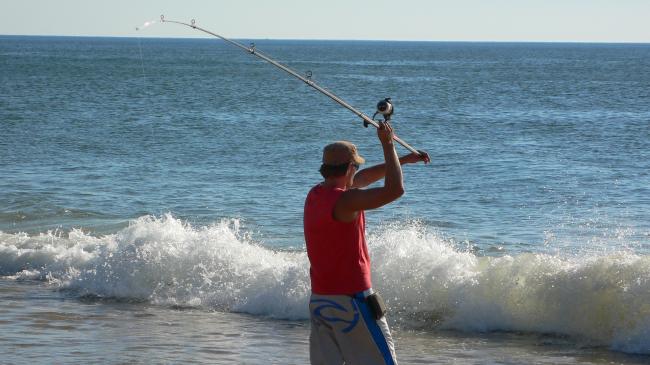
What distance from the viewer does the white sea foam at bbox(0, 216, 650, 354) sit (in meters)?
8.71

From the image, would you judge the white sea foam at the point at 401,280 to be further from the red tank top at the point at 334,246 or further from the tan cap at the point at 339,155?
the tan cap at the point at 339,155

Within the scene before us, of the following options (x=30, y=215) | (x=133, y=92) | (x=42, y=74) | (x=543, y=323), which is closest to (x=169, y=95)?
(x=133, y=92)

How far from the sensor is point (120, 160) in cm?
2097

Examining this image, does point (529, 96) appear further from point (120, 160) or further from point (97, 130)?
point (120, 160)

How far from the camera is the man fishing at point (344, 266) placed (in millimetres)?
4422

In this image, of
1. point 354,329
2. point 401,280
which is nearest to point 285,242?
point 401,280

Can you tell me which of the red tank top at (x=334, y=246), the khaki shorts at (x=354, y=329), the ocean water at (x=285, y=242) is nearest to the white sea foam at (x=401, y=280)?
the ocean water at (x=285, y=242)

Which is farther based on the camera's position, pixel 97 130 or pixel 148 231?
pixel 97 130

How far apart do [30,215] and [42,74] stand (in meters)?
47.4

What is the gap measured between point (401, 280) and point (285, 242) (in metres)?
3.10

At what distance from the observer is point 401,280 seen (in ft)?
31.4

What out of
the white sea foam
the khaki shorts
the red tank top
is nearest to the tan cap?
the red tank top

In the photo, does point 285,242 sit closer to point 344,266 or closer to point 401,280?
point 401,280

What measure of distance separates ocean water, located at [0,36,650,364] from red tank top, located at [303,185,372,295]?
9.84 feet
